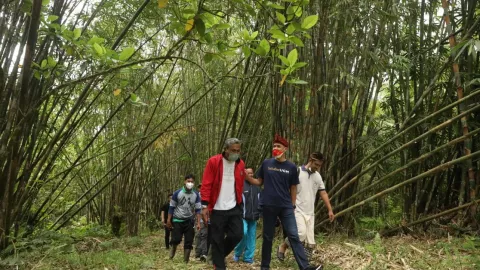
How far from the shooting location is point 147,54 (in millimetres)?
7188

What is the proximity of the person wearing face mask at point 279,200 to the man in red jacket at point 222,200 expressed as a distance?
26 centimetres

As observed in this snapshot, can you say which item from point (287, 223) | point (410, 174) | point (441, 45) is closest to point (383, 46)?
point (441, 45)

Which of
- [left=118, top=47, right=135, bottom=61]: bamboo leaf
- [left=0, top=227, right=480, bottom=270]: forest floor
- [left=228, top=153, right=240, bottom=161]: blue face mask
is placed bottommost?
[left=0, top=227, right=480, bottom=270]: forest floor

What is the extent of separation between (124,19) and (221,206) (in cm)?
225

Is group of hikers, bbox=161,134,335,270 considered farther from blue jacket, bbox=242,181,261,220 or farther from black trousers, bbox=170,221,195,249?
black trousers, bbox=170,221,195,249

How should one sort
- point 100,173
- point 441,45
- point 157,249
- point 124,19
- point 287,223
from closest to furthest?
point 287,223 → point 124,19 → point 441,45 → point 157,249 → point 100,173

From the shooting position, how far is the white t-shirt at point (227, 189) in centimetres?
311

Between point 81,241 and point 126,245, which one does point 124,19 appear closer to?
point 81,241

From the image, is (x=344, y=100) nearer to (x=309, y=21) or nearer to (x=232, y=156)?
(x=232, y=156)

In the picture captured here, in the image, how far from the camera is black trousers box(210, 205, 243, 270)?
10.1ft

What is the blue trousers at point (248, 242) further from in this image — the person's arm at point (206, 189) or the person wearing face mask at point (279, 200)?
the person's arm at point (206, 189)

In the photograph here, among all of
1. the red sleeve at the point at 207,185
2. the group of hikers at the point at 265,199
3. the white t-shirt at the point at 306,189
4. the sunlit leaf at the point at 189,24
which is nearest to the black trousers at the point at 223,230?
the group of hikers at the point at 265,199

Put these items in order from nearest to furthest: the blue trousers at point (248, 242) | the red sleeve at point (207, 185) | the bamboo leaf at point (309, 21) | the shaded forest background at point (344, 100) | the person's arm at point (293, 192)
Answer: the bamboo leaf at point (309, 21)
the red sleeve at point (207, 185)
the person's arm at point (293, 192)
the shaded forest background at point (344, 100)
the blue trousers at point (248, 242)

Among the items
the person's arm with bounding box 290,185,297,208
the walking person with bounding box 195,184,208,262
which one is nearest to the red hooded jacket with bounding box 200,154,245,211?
the person's arm with bounding box 290,185,297,208
